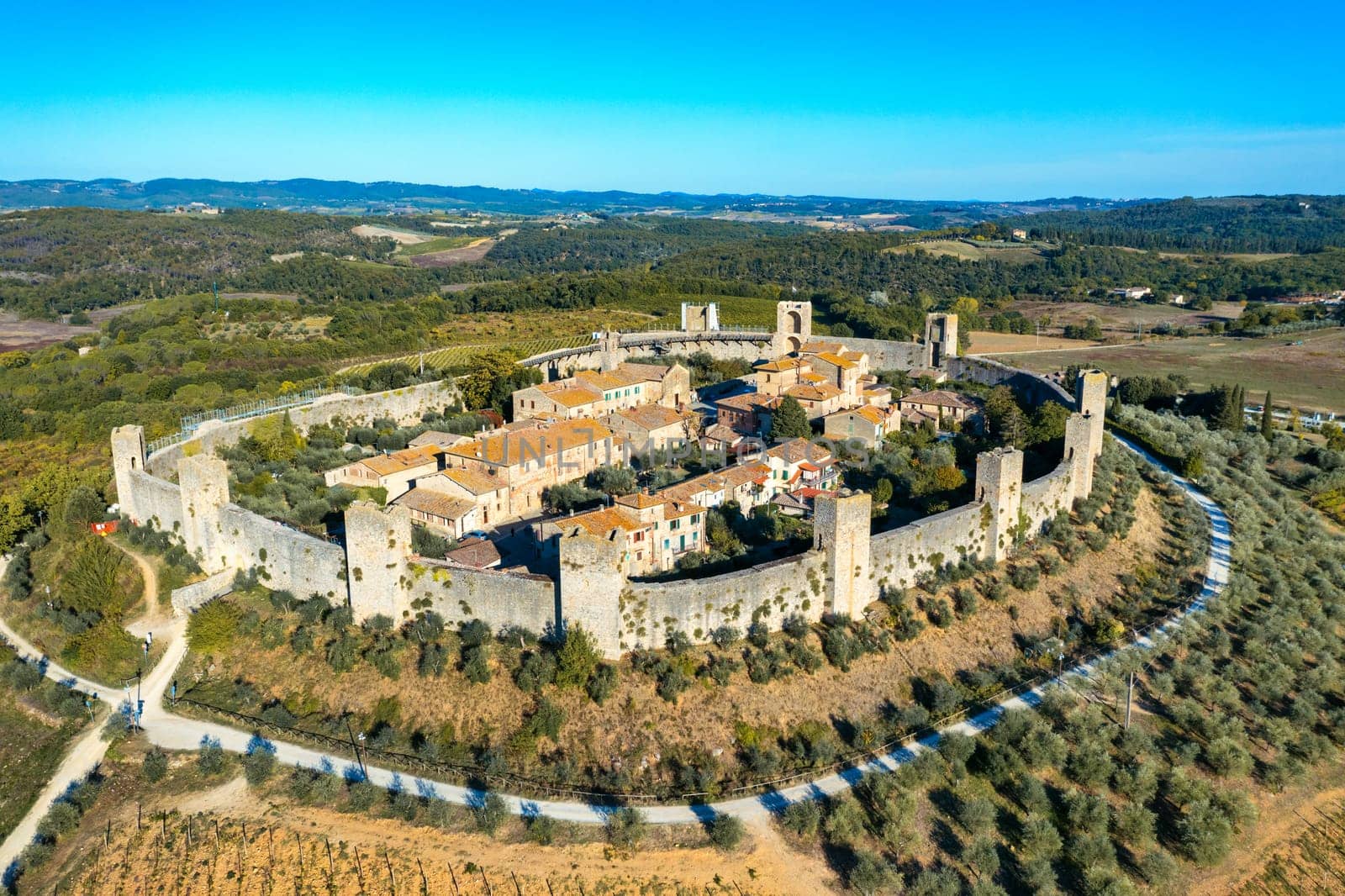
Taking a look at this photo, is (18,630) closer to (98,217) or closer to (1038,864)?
(1038,864)

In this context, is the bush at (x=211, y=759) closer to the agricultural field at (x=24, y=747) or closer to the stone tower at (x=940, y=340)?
the agricultural field at (x=24, y=747)

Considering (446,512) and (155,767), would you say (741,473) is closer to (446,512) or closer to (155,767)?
(446,512)

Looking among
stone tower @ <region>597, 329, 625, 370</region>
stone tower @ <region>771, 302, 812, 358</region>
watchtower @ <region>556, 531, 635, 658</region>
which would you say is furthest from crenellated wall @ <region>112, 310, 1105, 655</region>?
stone tower @ <region>597, 329, 625, 370</region>

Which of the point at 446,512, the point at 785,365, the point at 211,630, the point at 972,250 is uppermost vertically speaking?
the point at 972,250

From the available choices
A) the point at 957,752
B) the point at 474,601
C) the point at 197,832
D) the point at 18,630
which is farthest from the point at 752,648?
the point at 18,630

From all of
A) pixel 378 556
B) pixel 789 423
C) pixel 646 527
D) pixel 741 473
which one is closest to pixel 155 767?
pixel 378 556
